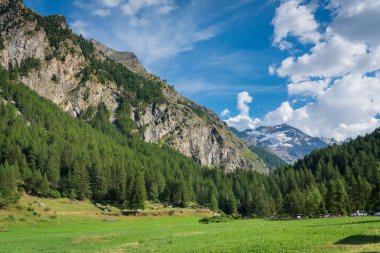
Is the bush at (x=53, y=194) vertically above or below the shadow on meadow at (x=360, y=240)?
above

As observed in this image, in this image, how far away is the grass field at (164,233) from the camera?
3525 cm

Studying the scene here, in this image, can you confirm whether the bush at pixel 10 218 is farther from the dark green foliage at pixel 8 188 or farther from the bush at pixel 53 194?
the bush at pixel 53 194

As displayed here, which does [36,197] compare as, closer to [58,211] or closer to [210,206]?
[58,211]

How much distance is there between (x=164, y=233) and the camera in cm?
6291

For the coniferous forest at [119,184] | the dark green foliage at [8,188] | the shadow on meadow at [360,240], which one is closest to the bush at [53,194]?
the coniferous forest at [119,184]

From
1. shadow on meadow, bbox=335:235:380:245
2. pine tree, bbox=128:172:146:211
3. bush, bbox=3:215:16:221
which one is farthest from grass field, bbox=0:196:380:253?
pine tree, bbox=128:172:146:211

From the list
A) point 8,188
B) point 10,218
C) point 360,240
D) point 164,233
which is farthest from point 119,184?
point 360,240

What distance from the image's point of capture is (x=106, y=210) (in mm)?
124688

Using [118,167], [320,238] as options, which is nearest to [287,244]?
[320,238]

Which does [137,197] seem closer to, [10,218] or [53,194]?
[53,194]

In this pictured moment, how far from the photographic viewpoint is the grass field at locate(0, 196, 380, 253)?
35250mm

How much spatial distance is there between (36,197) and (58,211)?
16931 millimetres

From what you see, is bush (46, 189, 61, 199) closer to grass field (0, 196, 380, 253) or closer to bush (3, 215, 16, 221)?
grass field (0, 196, 380, 253)

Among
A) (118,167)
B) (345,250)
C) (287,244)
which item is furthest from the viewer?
(118,167)
